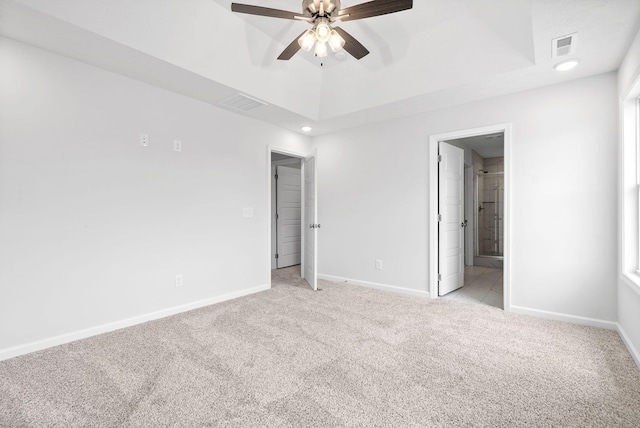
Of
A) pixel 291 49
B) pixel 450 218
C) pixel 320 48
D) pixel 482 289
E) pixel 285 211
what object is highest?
pixel 291 49

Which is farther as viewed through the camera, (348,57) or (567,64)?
(348,57)

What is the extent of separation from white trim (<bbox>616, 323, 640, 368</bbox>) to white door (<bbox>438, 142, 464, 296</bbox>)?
1.65 meters

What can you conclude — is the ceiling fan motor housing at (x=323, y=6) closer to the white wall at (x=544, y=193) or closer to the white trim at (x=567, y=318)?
the white wall at (x=544, y=193)

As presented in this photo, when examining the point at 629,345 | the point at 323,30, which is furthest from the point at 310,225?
the point at 629,345

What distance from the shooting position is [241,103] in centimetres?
354

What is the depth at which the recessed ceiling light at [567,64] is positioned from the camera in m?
2.57

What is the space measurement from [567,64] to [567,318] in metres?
2.40

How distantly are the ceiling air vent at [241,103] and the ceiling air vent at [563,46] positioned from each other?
2.79 meters

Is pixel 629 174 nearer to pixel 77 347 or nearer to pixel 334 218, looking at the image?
pixel 334 218

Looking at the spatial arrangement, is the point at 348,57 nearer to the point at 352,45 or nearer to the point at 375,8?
the point at 352,45

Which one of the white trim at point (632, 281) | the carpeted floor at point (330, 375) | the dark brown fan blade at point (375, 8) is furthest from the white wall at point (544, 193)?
the dark brown fan blade at point (375, 8)

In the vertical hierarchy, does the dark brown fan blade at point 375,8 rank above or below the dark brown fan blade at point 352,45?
above

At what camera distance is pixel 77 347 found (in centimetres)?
246

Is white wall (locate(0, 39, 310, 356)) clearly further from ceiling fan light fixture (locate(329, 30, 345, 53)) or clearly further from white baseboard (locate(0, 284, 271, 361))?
ceiling fan light fixture (locate(329, 30, 345, 53))
